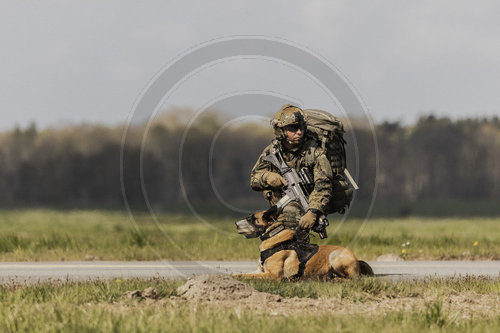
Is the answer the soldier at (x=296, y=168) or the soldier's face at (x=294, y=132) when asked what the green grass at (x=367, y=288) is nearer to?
the soldier at (x=296, y=168)

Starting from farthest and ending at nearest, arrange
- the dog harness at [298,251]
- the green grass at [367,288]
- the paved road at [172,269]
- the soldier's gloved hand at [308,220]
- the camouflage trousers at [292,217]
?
1. the paved road at [172,269]
2. the dog harness at [298,251]
3. the camouflage trousers at [292,217]
4. the soldier's gloved hand at [308,220]
5. the green grass at [367,288]

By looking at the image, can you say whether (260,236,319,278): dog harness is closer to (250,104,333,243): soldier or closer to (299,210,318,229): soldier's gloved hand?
(250,104,333,243): soldier

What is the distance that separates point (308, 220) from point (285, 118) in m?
1.35

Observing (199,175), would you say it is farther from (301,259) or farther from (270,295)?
(270,295)

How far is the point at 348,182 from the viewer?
10773 mm

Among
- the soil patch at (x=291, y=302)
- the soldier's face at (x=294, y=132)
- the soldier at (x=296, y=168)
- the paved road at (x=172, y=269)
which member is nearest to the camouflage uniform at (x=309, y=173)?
the soldier at (x=296, y=168)

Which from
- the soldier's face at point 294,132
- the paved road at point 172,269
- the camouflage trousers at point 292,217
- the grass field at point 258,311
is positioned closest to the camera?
the grass field at point 258,311

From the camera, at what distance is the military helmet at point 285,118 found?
33.3 ft

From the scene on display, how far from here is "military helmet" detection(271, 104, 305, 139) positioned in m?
10.1

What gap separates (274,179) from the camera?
10281 mm

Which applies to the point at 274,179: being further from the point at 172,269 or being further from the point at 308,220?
the point at 172,269

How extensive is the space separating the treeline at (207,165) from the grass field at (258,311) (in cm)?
165

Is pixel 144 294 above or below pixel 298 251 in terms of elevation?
below

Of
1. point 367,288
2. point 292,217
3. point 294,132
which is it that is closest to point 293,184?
point 292,217
